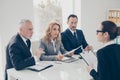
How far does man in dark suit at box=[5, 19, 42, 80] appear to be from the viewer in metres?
2.29

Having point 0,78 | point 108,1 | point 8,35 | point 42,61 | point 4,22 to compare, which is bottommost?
point 0,78

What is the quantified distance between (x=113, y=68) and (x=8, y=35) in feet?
7.37

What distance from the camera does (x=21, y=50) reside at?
93.3 inches

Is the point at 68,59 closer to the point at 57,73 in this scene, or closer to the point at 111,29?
the point at 57,73

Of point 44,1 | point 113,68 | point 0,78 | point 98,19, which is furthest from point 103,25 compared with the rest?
point 98,19

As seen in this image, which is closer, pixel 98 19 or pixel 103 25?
pixel 103 25

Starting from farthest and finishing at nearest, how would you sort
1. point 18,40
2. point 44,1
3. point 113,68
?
1. point 44,1
2. point 18,40
3. point 113,68

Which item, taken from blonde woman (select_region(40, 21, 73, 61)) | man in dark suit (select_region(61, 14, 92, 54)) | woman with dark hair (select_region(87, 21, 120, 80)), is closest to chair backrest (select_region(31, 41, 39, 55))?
blonde woman (select_region(40, 21, 73, 61))

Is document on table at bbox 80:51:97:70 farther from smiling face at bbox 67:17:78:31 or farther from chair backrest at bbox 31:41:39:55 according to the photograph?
smiling face at bbox 67:17:78:31

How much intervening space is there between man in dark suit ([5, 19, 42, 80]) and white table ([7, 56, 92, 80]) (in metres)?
0.10

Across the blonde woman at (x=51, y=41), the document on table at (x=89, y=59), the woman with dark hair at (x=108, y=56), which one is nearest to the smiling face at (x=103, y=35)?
the woman with dark hair at (x=108, y=56)

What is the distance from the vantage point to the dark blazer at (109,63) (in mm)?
1838

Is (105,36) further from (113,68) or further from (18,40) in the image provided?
(18,40)

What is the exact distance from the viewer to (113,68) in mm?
1883
